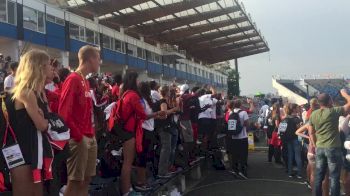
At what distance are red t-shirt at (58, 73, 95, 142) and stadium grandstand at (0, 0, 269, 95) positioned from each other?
594 inches

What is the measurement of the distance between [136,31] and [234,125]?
3371cm

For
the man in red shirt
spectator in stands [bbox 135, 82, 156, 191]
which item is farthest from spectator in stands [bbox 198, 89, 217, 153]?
the man in red shirt

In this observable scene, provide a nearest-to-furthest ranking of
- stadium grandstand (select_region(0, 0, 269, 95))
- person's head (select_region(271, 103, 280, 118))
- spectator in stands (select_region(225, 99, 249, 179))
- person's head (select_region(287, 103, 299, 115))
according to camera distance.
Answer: spectator in stands (select_region(225, 99, 249, 179)) < person's head (select_region(287, 103, 299, 115)) < person's head (select_region(271, 103, 280, 118)) < stadium grandstand (select_region(0, 0, 269, 95))

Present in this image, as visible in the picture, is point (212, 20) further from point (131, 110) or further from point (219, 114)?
point (131, 110)

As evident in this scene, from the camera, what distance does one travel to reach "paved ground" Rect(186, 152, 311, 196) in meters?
9.27

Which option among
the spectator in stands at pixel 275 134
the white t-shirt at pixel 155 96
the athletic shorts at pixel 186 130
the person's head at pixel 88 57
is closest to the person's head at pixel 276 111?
the spectator in stands at pixel 275 134

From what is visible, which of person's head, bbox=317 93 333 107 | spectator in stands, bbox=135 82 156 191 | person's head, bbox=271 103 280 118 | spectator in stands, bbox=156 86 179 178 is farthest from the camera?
person's head, bbox=271 103 280 118

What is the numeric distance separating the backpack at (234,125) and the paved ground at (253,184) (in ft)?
3.79

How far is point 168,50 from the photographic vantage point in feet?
177

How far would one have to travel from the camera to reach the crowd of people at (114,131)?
3.73 m

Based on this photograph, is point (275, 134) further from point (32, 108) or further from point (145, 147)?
point (32, 108)

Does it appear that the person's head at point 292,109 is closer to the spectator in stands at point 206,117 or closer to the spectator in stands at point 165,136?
the spectator in stands at point 206,117

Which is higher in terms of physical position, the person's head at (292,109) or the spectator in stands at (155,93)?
the spectator in stands at (155,93)

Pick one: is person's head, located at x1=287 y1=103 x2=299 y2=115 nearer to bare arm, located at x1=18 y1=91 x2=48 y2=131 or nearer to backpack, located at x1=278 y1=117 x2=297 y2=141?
backpack, located at x1=278 y1=117 x2=297 y2=141
